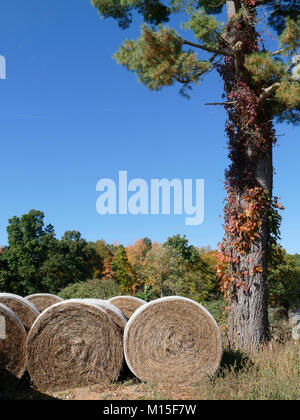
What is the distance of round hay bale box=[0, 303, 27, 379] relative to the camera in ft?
18.9

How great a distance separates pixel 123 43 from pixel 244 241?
5.04 metres

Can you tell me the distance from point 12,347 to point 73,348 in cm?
103

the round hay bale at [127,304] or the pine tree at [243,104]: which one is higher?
the pine tree at [243,104]

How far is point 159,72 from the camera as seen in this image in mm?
7422

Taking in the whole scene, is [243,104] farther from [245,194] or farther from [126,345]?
[126,345]

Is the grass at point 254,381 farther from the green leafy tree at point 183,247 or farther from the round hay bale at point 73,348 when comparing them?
the green leafy tree at point 183,247

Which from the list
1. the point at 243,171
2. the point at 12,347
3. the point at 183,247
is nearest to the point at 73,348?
the point at 12,347

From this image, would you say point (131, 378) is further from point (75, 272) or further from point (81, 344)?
point (75, 272)

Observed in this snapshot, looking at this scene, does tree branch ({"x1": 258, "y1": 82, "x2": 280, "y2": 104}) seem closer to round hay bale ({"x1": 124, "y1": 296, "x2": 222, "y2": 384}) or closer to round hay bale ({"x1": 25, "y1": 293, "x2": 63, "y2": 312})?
round hay bale ({"x1": 124, "y1": 296, "x2": 222, "y2": 384})

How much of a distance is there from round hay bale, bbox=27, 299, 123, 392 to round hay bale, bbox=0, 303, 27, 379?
307mm

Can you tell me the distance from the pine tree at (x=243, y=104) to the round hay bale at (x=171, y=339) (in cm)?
183

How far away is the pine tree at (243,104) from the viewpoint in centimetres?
717

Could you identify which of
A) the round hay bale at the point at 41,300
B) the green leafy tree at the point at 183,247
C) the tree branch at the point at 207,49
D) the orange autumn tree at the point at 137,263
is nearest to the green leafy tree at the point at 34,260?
the orange autumn tree at the point at 137,263

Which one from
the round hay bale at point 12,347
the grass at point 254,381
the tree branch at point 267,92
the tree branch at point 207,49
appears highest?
the tree branch at point 207,49
